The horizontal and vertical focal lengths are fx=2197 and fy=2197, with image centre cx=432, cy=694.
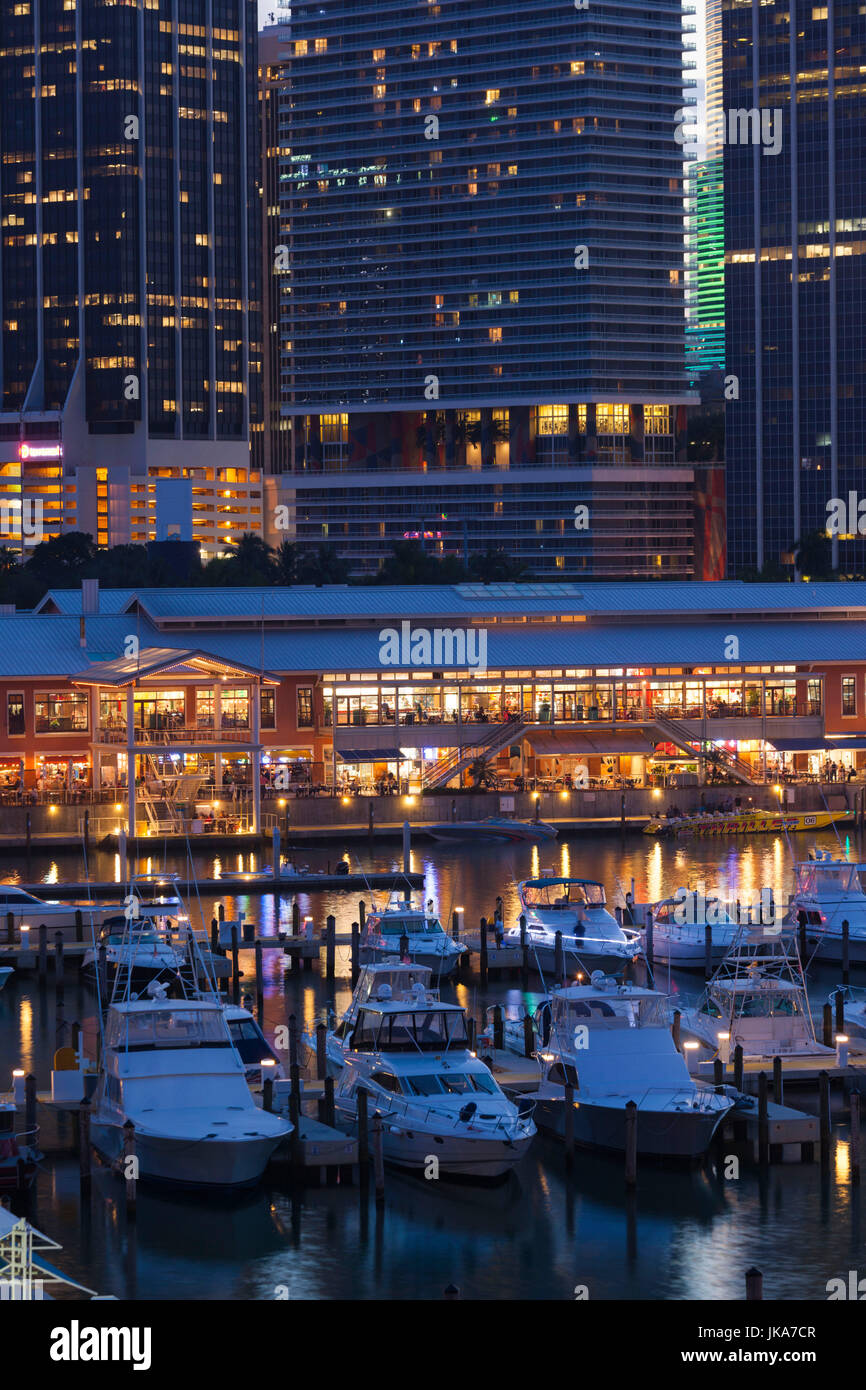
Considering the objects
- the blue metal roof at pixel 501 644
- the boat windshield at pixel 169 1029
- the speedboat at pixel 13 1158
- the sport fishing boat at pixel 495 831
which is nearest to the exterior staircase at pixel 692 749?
the blue metal roof at pixel 501 644

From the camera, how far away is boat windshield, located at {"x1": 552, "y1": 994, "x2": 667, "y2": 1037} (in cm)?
4516

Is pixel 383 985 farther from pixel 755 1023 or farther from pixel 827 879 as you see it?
pixel 827 879

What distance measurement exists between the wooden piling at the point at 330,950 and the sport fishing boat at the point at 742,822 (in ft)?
127

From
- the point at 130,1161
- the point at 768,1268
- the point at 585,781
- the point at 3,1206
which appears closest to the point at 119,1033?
the point at 130,1161

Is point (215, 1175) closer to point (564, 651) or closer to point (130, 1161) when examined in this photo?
point (130, 1161)

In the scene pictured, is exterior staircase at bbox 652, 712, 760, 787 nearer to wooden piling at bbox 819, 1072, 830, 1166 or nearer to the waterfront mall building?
the waterfront mall building

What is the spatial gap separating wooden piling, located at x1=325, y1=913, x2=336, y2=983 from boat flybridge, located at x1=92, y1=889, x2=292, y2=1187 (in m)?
15.5

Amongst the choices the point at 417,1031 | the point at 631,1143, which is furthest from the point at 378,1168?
the point at 417,1031

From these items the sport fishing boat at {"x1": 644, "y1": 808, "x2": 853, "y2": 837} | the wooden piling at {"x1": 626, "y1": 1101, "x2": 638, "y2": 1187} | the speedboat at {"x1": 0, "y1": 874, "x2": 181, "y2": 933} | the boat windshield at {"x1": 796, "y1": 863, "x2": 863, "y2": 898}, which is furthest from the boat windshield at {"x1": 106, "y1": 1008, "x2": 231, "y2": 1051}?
the sport fishing boat at {"x1": 644, "y1": 808, "x2": 853, "y2": 837}

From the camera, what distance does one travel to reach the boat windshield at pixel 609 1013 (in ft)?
148

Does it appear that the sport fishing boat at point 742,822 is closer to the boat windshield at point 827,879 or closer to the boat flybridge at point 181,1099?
the boat windshield at point 827,879

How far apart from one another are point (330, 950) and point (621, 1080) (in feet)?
64.5

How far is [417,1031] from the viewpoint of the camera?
44.4m

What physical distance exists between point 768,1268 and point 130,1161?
11375 millimetres
